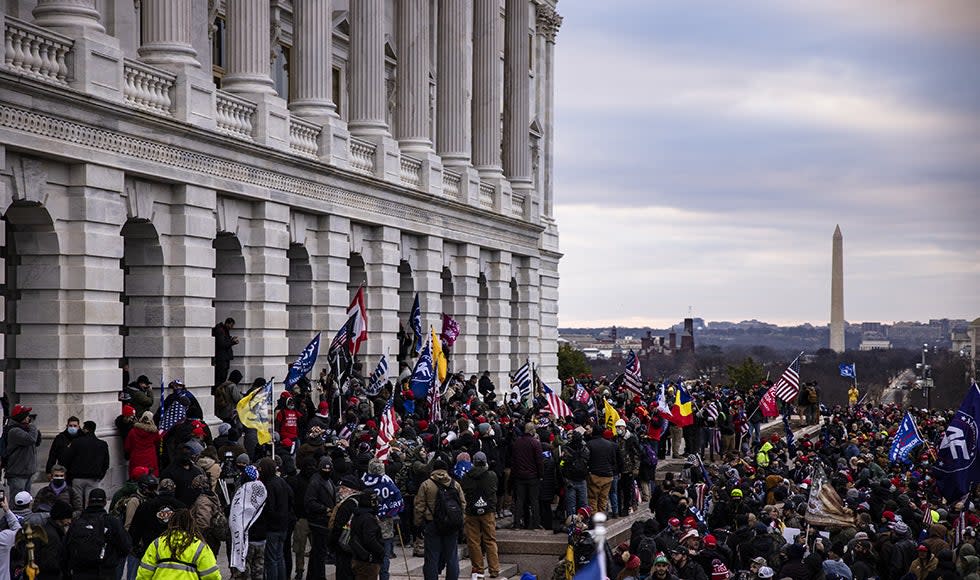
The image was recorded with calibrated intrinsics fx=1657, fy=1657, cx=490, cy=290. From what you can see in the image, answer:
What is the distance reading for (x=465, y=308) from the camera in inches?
1986

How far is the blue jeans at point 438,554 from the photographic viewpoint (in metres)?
23.2

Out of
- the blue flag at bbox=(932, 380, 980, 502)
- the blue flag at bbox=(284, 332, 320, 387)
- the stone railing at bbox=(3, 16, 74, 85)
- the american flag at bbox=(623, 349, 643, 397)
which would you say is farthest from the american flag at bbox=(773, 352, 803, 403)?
the stone railing at bbox=(3, 16, 74, 85)

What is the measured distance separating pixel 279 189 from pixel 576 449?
10.4m

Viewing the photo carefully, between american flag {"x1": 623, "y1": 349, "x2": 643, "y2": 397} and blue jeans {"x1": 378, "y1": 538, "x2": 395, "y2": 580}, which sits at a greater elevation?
american flag {"x1": 623, "y1": 349, "x2": 643, "y2": 397}

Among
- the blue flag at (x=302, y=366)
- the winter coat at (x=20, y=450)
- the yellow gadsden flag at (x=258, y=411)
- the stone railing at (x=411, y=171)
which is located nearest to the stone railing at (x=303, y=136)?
the stone railing at (x=411, y=171)

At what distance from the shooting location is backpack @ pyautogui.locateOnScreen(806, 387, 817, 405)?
197 ft

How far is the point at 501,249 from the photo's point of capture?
54.3 meters

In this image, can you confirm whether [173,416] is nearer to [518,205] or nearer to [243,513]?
[243,513]

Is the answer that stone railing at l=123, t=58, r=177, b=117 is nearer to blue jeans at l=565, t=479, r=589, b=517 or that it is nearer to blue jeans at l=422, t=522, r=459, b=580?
blue jeans at l=565, t=479, r=589, b=517

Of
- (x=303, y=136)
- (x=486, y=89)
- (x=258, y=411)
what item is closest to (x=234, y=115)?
(x=303, y=136)

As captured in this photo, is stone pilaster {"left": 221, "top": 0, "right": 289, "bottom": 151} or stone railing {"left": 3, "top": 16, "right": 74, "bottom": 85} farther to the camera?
stone pilaster {"left": 221, "top": 0, "right": 289, "bottom": 151}

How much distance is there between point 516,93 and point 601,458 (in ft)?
105

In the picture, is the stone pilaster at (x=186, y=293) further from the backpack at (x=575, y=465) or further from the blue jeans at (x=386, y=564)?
the blue jeans at (x=386, y=564)

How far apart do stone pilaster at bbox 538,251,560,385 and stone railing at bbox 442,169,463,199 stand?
12002mm
